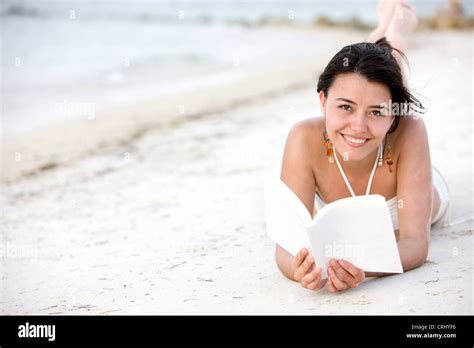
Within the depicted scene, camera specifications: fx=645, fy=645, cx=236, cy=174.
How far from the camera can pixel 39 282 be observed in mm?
3537

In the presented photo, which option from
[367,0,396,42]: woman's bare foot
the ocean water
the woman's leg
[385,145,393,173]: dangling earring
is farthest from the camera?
the ocean water

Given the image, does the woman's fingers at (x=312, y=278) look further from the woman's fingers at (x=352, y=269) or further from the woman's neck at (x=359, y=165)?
the woman's neck at (x=359, y=165)

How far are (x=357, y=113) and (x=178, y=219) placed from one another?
1.96m

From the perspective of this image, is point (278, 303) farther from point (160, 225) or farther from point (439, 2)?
point (439, 2)

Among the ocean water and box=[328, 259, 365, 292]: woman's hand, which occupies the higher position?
the ocean water

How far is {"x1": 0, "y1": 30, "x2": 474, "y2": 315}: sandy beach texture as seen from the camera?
115 inches

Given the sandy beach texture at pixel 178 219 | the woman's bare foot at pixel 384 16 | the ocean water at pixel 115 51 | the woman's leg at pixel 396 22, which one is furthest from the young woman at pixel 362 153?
the ocean water at pixel 115 51

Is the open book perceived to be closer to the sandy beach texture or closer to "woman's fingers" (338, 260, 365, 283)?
"woman's fingers" (338, 260, 365, 283)

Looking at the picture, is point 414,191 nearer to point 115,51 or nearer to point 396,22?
point 396,22

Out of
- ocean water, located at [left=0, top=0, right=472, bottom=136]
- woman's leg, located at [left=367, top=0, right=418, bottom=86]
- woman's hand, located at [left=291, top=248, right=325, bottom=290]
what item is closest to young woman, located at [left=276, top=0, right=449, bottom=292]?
woman's hand, located at [left=291, top=248, right=325, bottom=290]

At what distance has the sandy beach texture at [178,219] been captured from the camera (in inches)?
115

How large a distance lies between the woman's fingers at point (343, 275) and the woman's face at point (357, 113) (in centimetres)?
55
